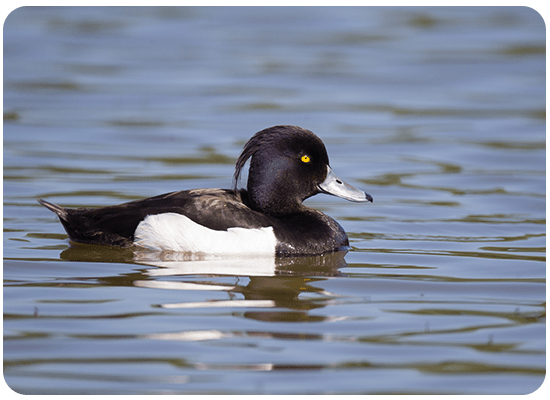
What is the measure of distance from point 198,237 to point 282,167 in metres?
0.96

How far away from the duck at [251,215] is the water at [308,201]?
17 cm

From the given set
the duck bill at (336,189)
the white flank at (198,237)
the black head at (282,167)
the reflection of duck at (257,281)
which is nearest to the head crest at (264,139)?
the black head at (282,167)

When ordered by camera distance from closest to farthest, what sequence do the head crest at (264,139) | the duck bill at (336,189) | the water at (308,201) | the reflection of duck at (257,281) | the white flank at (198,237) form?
the water at (308,201), the reflection of duck at (257,281), the white flank at (198,237), the head crest at (264,139), the duck bill at (336,189)

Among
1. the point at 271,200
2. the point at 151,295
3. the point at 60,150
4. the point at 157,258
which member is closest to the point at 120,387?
the point at 151,295

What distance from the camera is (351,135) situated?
12.2 metres

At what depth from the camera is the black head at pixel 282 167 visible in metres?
7.07

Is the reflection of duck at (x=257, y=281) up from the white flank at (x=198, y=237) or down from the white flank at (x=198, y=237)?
down

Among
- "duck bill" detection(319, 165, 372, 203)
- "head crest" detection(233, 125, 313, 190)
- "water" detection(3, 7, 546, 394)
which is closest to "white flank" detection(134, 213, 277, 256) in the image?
"water" detection(3, 7, 546, 394)

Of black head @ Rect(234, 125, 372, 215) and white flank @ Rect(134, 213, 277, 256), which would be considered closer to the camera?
white flank @ Rect(134, 213, 277, 256)

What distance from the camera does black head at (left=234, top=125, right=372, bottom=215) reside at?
707 cm

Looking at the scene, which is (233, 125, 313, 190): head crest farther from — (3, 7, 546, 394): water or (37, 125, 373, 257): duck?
(3, 7, 546, 394): water

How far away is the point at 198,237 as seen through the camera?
6773 millimetres

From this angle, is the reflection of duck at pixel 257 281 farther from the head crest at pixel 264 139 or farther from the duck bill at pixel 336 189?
the head crest at pixel 264 139

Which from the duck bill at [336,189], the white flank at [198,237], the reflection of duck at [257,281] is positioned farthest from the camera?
the duck bill at [336,189]
